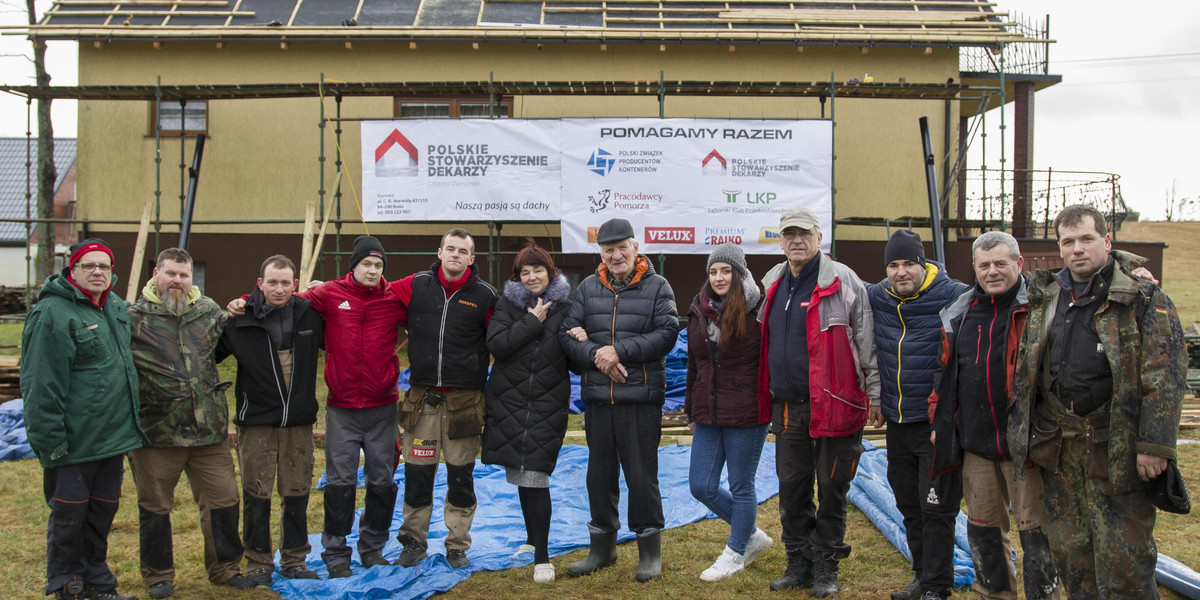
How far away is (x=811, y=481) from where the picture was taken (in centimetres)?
446

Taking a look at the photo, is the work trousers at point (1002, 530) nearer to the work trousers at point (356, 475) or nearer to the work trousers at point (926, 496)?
the work trousers at point (926, 496)

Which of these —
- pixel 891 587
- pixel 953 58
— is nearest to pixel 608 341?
pixel 891 587

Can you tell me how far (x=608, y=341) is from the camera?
4.60 meters

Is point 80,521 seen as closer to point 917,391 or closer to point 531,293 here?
point 531,293

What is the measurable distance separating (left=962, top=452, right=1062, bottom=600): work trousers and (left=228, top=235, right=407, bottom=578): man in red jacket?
120 inches

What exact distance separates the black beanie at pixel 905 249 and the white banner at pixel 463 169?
6.71 metres

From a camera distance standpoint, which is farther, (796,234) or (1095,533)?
(796,234)

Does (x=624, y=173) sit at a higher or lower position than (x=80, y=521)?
higher

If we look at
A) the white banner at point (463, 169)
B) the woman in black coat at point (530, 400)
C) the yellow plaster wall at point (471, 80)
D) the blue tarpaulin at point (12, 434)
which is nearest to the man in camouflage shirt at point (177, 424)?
the woman in black coat at point (530, 400)

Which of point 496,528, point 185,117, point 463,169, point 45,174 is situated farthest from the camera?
point 45,174

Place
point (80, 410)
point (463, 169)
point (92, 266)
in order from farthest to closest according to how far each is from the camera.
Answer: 1. point (463, 169)
2. point (92, 266)
3. point (80, 410)

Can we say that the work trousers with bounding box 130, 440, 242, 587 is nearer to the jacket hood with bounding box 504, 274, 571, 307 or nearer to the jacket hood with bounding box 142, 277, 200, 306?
the jacket hood with bounding box 142, 277, 200, 306

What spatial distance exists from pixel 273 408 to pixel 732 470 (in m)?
2.50

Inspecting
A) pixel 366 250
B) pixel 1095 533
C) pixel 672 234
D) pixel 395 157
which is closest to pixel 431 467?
pixel 366 250
